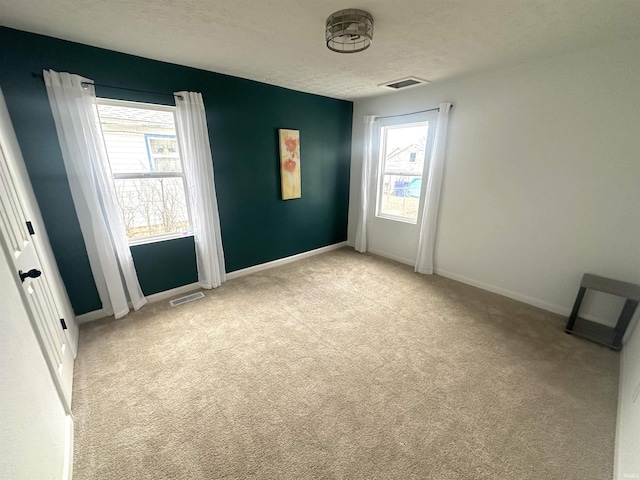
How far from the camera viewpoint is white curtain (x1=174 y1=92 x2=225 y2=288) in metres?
2.67

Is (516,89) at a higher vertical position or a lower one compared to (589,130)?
higher

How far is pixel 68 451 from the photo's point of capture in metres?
1.37

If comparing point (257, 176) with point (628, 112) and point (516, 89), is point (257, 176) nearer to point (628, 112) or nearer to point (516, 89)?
point (516, 89)

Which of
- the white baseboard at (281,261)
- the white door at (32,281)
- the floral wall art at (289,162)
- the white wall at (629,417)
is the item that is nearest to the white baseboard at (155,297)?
the white baseboard at (281,261)

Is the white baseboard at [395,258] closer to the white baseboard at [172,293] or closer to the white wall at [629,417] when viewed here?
the white wall at [629,417]

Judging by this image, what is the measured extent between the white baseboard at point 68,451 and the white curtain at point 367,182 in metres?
3.77

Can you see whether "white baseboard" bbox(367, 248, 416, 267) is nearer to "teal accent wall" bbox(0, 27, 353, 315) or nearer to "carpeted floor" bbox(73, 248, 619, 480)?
"teal accent wall" bbox(0, 27, 353, 315)

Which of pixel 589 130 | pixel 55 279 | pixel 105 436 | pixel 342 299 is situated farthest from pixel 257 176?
pixel 589 130

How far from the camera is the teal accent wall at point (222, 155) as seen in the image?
2033 mm

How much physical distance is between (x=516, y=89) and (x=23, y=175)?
4.33 meters

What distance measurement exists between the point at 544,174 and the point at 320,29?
245 cm

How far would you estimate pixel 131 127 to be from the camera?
2.50m

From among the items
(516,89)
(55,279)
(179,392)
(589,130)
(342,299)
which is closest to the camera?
(179,392)

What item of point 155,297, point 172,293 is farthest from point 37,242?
point 172,293
